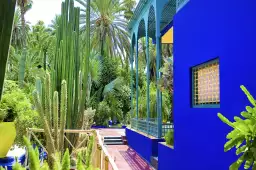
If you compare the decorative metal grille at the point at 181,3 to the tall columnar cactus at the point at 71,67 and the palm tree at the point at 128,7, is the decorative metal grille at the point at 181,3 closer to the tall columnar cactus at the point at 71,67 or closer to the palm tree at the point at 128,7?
the tall columnar cactus at the point at 71,67

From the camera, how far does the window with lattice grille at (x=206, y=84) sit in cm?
537

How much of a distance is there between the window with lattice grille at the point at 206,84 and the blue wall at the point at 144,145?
4.25 m

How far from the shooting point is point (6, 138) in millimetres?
5211

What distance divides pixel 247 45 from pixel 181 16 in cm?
322

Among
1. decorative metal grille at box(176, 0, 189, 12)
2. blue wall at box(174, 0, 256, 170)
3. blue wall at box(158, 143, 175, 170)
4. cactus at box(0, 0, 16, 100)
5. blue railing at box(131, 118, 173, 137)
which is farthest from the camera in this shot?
blue railing at box(131, 118, 173, 137)

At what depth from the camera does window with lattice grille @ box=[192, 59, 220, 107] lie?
5371mm

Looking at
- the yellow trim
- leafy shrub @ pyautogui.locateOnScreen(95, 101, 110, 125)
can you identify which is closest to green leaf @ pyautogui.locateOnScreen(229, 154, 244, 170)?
the yellow trim

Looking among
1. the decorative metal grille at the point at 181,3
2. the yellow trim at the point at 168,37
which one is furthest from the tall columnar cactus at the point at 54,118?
the yellow trim at the point at 168,37

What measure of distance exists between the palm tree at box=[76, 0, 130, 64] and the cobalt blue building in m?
18.2

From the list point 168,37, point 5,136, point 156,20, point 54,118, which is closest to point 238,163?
point 5,136

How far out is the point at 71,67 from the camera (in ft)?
27.5

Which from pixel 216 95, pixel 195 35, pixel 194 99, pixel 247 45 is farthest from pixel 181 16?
pixel 247 45

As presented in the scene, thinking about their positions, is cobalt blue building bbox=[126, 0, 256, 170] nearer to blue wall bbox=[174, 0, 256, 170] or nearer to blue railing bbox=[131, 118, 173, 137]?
blue wall bbox=[174, 0, 256, 170]

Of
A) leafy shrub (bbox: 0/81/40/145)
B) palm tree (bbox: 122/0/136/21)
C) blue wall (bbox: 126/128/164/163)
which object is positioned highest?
palm tree (bbox: 122/0/136/21)
